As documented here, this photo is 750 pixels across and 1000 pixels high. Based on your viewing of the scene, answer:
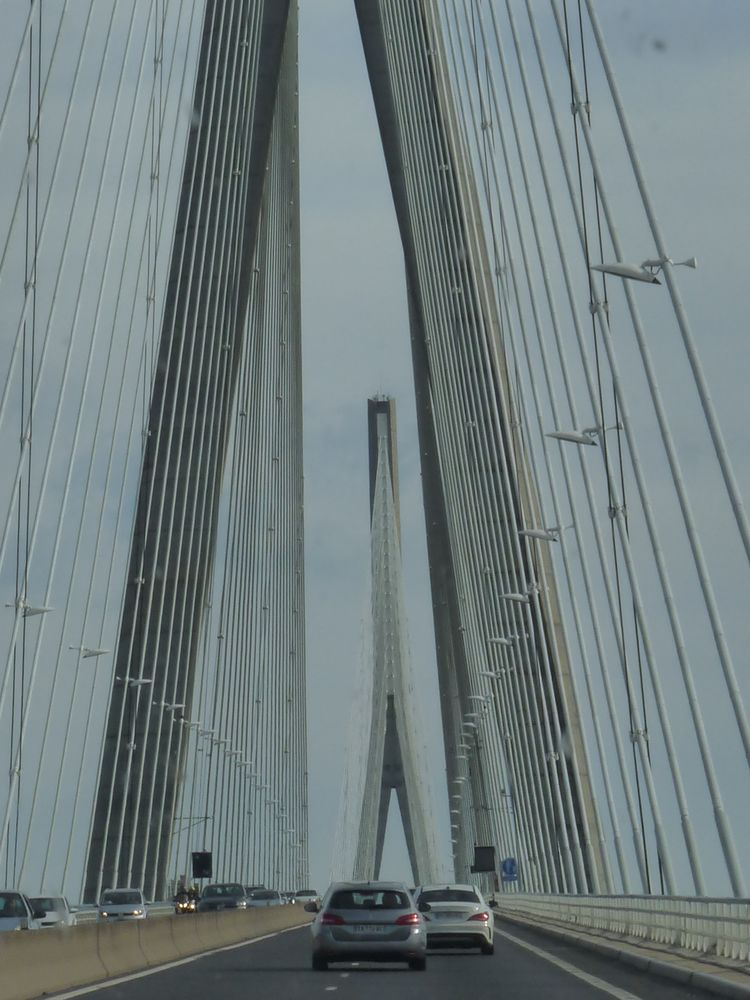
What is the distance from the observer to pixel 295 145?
6744cm

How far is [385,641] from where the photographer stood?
106125mm

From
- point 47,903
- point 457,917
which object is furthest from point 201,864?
point 457,917

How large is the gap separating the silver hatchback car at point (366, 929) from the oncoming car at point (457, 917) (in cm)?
442

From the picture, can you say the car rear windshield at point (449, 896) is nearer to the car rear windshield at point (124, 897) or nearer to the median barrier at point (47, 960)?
the median barrier at point (47, 960)

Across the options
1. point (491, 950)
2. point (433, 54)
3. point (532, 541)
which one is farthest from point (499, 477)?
point (491, 950)

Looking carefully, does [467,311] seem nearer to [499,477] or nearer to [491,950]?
[499,477]

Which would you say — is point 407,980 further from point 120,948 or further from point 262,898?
point 262,898

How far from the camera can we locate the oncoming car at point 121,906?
39.4 m

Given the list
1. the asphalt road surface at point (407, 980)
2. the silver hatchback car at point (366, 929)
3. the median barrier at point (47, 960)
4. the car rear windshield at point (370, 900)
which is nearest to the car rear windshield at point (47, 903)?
the asphalt road surface at point (407, 980)

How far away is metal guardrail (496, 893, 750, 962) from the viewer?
58.4 feet

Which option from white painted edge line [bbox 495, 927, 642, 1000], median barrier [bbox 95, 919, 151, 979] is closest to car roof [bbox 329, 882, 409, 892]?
white painted edge line [bbox 495, 927, 642, 1000]

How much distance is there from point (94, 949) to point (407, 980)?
323cm

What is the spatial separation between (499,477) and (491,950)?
87.8 feet

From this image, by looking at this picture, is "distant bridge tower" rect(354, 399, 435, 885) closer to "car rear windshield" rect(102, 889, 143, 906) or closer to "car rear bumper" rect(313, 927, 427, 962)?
"car rear windshield" rect(102, 889, 143, 906)
